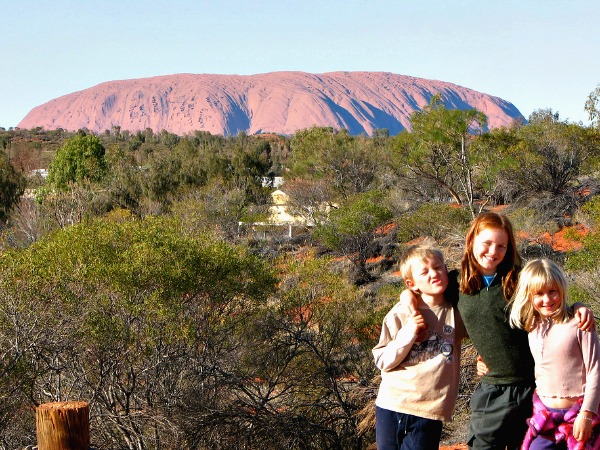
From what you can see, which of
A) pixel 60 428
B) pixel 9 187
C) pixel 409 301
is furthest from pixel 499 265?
pixel 9 187

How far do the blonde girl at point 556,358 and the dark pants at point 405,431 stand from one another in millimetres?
392

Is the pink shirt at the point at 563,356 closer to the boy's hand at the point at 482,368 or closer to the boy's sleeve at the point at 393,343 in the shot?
the boy's hand at the point at 482,368

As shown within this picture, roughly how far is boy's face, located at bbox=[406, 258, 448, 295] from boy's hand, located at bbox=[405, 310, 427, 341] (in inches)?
4.6

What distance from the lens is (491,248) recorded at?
3.14 metres

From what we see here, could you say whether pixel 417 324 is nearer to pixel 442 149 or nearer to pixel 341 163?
pixel 442 149

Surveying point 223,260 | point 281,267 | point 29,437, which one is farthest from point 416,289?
point 281,267

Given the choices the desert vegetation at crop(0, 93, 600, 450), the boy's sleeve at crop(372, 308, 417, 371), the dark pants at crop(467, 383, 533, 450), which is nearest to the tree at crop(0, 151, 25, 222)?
the desert vegetation at crop(0, 93, 600, 450)

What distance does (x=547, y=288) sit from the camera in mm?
2938

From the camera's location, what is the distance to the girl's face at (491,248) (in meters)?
3.13

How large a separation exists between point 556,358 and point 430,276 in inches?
22.8

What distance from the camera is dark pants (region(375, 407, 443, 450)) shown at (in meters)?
3.16

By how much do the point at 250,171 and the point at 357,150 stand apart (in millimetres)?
6127

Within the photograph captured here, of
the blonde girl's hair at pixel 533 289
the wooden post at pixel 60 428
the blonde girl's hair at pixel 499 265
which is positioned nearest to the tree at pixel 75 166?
the wooden post at pixel 60 428

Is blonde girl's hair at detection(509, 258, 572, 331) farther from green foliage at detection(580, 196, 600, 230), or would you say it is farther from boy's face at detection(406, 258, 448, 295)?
green foliage at detection(580, 196, 600, 230)
